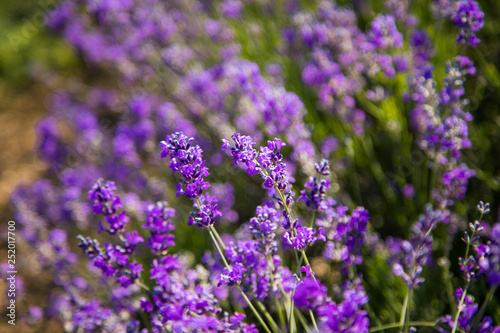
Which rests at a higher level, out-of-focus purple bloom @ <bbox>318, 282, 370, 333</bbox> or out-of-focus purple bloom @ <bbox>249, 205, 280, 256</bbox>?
out-of-focus purple bloom @ <bbox>318, 282, 370, 333</bbox>

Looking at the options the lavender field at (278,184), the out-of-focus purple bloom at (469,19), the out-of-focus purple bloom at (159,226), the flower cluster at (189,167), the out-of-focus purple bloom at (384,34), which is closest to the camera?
the flower cluster at (189,167)

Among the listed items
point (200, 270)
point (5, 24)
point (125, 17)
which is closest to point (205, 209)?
point (200, 270)

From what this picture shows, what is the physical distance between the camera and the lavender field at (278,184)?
1.40m

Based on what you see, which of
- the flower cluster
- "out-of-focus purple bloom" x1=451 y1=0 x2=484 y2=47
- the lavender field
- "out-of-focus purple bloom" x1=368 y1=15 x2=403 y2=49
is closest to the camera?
the flower cluster

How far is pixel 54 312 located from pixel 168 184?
47.9 inches

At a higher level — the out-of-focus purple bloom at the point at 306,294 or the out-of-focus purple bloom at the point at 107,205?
the out-of-focus purple bloom at the point at 306,294

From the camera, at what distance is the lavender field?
1403mm

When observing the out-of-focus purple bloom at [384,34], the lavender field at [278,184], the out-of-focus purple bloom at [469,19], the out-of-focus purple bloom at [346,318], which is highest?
the out-of-focus purple bloom at [469,19]

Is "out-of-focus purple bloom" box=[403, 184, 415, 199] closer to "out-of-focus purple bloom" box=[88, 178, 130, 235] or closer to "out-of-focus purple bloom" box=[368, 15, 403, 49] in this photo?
"out-of-focus purple bloom" box=[368, 15, 403, 49]

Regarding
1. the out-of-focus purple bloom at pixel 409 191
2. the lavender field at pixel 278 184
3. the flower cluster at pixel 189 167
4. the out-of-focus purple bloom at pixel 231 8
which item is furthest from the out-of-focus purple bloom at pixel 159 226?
the out-of-focus purple bloom at pixel 231 8

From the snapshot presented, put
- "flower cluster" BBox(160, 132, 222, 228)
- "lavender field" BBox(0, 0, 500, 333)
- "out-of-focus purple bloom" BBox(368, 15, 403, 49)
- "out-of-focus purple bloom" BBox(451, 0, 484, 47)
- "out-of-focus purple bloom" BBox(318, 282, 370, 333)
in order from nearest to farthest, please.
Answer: "out-of-focus purple bloom" BBox(318, 282, 370, 333) → "flower cluster" BBox(160, 132, 222, 228) → "lavender field" BBox(0, 0, 500, 333) → "out-of-focus purple bloom" BBox(451, 0, 484, 47) → "out-of-focus purple bloom" BBox(368, 15, 403, 49)

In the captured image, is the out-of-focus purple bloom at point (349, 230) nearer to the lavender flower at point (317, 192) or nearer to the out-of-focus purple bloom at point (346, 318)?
the lavender flower at point (317, 192)

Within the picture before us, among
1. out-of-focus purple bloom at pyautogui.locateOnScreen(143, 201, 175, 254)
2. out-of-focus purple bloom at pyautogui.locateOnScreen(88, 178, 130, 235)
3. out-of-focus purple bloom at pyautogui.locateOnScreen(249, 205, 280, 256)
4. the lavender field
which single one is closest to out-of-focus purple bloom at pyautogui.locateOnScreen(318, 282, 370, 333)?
the lavender field

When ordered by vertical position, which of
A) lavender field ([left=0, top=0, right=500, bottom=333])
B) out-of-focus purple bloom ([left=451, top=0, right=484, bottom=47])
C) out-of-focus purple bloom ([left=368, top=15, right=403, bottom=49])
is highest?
out-of-focus purple bloom ([left=451, top=0, right=484, bottom=47])
